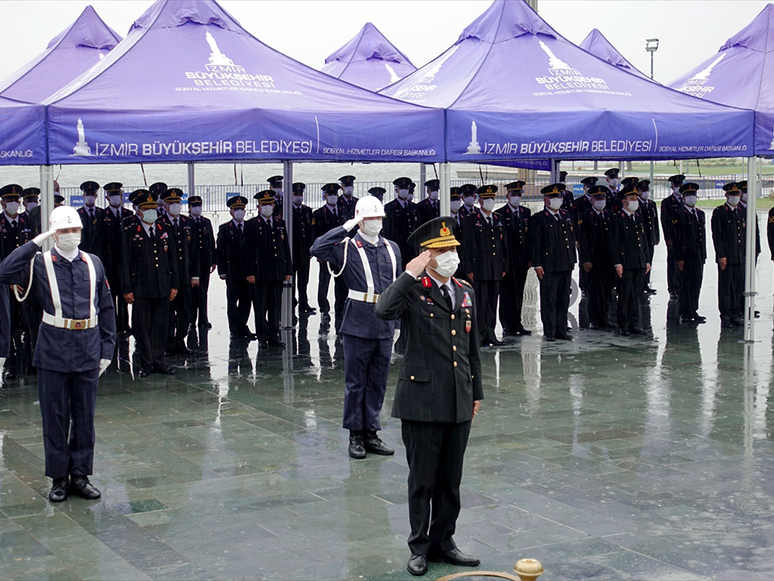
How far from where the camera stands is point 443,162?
1063 cm

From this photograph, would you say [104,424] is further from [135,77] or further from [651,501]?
[651,501]

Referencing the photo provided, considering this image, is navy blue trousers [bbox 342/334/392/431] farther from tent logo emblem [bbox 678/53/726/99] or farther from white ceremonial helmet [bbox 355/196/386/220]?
tent logo emblem [bbox 678/53/726/99]

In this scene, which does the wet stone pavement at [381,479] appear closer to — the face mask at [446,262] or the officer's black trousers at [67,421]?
the officer's black trousers at [67,421]

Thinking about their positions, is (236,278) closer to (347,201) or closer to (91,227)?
(91,227)

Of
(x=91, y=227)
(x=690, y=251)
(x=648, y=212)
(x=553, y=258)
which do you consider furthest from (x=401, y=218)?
(x=91, y=227)

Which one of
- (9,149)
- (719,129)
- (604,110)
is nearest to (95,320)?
(9,149)

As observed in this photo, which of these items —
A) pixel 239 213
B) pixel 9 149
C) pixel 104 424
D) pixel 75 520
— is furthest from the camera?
pixel 239 213

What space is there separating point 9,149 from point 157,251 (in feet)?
6.76

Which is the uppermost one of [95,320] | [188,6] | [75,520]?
[188,6]

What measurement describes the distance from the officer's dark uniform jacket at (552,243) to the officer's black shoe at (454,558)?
25.1ft

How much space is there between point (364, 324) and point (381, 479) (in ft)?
3.96

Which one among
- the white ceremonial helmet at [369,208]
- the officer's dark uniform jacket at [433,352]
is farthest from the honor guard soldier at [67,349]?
the officer's dark uniform jacket at [433,352]

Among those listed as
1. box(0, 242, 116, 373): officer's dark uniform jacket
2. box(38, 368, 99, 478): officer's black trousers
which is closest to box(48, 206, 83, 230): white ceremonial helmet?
box(0, 242, 116, 373): officer's dark uniform jacket

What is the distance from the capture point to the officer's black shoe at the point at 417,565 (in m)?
5.14
